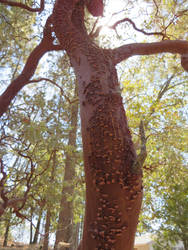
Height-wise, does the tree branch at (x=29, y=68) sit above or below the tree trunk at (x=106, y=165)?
above

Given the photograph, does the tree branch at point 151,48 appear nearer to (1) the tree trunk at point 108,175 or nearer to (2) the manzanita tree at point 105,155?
(2) the manzanita tree at point 105,155

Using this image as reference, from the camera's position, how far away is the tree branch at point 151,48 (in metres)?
1.96

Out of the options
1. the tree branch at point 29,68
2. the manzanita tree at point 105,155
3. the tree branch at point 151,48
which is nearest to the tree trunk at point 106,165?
the manzanita tree at point 105,155

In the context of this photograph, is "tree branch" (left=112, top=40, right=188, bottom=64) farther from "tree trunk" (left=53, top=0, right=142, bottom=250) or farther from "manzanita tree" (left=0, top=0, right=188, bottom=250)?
"tree trunk" (left=53, top=0, right=142, bottom=250)

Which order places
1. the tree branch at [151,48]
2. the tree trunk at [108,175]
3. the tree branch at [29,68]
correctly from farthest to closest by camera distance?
1. the tree branch at [29,68]
2. the tree branch at [151,48]
3. the tree trunk at [108,175]

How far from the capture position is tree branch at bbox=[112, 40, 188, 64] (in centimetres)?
196

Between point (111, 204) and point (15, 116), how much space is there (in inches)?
147

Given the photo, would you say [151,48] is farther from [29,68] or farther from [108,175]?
[29,68]

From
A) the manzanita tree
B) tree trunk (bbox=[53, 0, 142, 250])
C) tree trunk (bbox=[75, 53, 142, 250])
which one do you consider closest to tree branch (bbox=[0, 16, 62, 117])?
the manzanita tree

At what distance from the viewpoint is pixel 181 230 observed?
6527 mm

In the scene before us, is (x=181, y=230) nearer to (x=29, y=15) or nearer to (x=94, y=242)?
(x=94, y=242)

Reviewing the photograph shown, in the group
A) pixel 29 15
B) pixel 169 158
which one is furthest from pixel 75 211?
pixel 29 15

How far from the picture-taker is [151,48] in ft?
6.91

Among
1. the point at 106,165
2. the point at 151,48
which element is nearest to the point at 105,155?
the point at 106,165
